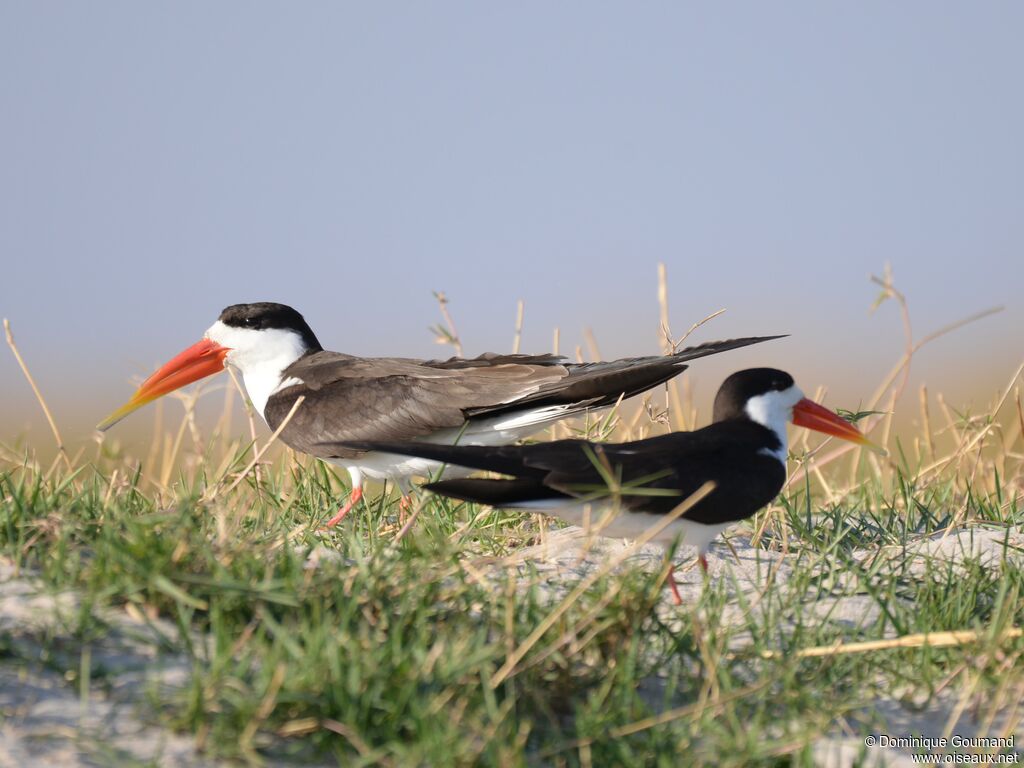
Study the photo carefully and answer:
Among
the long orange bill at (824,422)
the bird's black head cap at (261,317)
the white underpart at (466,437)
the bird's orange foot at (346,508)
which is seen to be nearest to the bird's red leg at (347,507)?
the bird's orange foot at (346,508)

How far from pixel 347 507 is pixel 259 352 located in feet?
6.09

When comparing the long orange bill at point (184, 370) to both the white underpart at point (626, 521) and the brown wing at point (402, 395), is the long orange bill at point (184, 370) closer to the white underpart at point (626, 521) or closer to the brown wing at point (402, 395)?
the brown wing at point (402, 395)

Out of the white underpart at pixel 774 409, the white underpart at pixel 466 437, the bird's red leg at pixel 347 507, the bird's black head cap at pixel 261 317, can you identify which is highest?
the bird's black head cap at pixel 261 317

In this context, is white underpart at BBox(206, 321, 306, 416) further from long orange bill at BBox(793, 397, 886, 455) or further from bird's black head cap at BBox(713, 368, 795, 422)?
long orange bill at BBox(793, 397, 886, 455)

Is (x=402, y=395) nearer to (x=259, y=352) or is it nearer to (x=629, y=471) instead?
(x=259, y=352)

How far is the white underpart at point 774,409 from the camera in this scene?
163 inches

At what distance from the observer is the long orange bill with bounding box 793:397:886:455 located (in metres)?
4.47

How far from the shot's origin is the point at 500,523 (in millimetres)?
4355

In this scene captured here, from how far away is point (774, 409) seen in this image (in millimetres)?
4219

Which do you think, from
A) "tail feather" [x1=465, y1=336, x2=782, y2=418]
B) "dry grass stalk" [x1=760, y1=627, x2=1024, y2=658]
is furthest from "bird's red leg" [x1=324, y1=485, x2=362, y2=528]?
"dry grass stalk" [x1=760, y1=627, x2=1024, y2=658]

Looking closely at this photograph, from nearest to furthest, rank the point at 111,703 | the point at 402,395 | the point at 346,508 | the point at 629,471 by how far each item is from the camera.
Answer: the point at 111,703 < the point at 629,471 < the point at 346,508 < the point at 402,395

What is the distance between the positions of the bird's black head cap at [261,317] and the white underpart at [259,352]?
0.03m

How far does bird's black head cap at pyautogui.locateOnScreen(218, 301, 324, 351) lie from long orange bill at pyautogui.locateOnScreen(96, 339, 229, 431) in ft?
0.55

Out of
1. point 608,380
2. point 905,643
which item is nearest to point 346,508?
point 608,380
